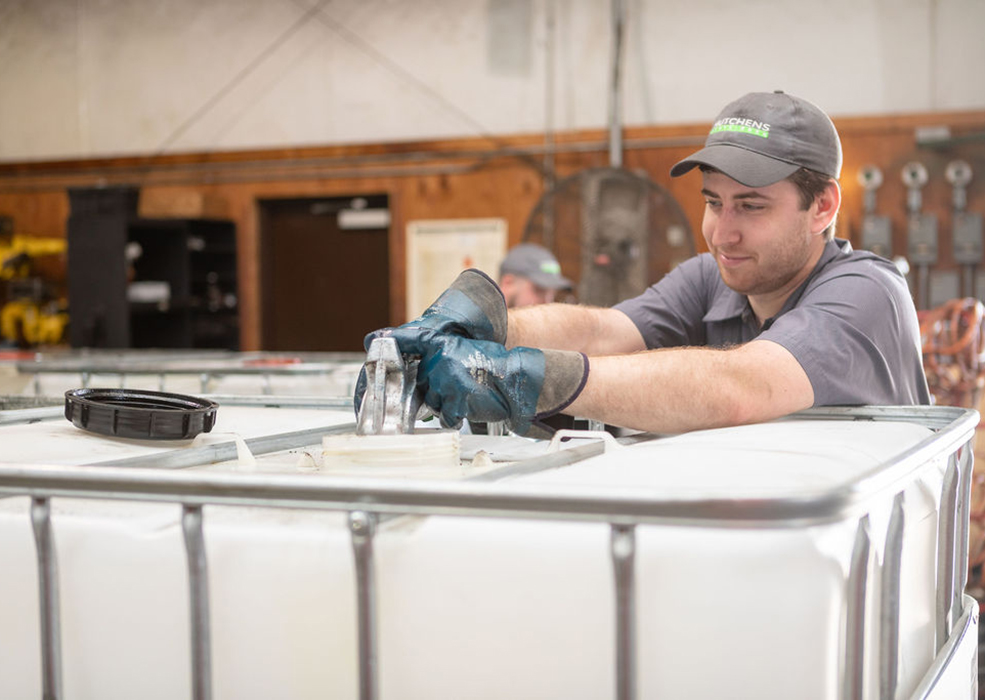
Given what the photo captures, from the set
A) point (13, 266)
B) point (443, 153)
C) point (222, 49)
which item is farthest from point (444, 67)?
point (13, 266)

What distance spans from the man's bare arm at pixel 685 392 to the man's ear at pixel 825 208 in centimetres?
47

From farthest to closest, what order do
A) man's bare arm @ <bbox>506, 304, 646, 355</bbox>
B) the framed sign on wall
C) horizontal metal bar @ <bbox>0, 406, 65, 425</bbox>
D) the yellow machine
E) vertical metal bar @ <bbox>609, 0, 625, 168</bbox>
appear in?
1. the yellow machine
2. the framed sign on wall
3. vertical metal bar @ <bbox>609, 0, 625, 168</bbox>
4. man's bare arm @ <bbox>506, 304, 646, 355</bbox>
5. horizontal metal bar @ <bbox>0, 406, 65, 425</bbox>

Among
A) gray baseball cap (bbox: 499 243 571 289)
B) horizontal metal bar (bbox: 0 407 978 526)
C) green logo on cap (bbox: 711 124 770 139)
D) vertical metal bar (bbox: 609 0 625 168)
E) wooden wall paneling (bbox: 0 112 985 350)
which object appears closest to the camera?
horizontal metal bar (bbox: 0 407 978 526)

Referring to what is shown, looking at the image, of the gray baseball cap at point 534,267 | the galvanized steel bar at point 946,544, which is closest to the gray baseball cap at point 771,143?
the galvanized steel bar at point 946,544

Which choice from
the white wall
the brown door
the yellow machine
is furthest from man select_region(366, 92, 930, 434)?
the yellow machine

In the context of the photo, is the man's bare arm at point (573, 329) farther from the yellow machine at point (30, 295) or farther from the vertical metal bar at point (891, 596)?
the yellow machine at point (30, 295)

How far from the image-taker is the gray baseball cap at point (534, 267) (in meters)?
4.22

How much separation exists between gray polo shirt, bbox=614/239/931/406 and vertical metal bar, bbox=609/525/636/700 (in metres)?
0.68

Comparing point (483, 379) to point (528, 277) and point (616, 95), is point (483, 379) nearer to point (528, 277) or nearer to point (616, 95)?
point (528, 277)

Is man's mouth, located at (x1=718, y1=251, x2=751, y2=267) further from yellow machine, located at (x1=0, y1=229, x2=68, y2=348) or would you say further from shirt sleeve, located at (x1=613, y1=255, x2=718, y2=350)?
yellow machine, located at (x1=0, y1=229, x2=68, y2=348)

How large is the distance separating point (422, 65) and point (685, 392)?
5.88 meters

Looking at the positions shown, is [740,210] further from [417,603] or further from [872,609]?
[417,603]

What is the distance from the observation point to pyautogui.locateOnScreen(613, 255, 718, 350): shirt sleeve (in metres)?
1.93

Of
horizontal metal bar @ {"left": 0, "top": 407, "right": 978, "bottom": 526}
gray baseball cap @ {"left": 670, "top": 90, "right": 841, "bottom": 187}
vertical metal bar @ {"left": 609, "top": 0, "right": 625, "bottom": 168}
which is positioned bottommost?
horizontal metal bar @ {"left": 0, "top": 407, "right": 978, "bottom": 526}
